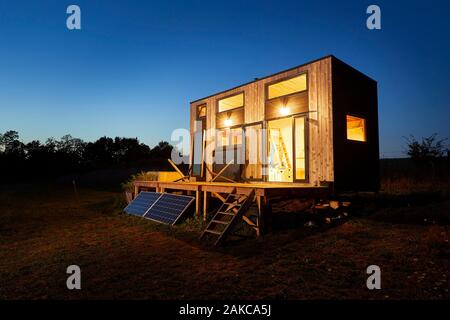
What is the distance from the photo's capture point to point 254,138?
1166cm

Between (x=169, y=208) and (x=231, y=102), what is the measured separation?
242 inches

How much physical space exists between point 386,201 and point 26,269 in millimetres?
10362

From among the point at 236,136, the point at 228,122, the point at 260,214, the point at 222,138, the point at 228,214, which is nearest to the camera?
the point at 228,214

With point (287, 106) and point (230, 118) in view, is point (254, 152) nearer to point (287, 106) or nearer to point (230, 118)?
point (230, 118)

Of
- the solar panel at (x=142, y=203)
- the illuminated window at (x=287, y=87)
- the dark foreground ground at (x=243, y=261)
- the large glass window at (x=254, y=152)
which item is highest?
the illuminated window at (x=287, y=87)

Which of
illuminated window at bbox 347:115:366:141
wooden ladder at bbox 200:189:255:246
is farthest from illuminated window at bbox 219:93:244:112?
wooden ladder at bbox 200:189:255:246

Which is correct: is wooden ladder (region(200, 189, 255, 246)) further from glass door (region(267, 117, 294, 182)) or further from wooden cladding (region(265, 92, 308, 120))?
wooden cladding (region(265, 92, 308, 120))

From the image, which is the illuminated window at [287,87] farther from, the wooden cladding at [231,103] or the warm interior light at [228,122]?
the warm interior light at [228,122]

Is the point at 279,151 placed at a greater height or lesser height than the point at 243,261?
greater

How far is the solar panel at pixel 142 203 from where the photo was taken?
10094mm

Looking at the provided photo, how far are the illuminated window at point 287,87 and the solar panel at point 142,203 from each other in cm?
603

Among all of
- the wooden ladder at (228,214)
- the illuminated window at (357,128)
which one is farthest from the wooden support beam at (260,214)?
the illuminated window at (357,128)

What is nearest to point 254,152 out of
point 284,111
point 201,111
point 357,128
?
point 284,111

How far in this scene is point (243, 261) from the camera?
5.14 meters
